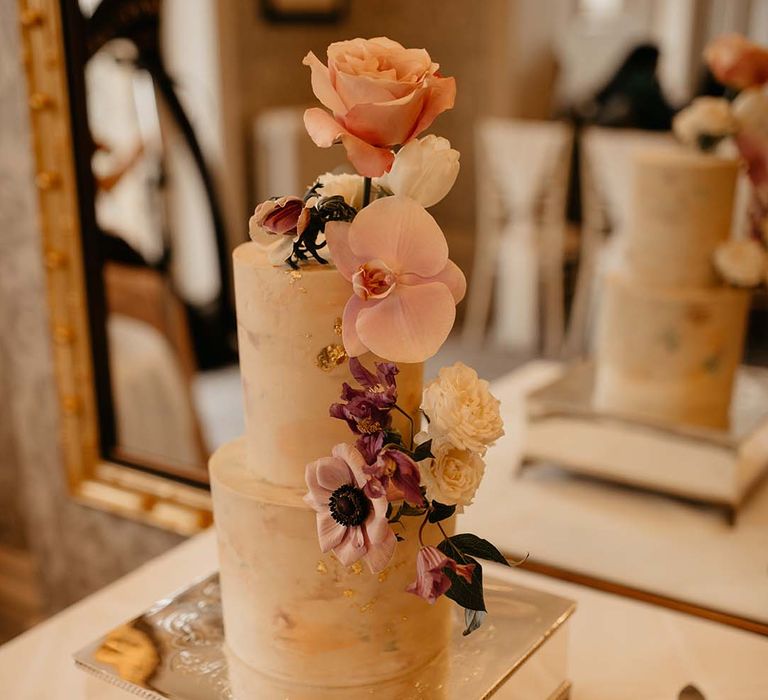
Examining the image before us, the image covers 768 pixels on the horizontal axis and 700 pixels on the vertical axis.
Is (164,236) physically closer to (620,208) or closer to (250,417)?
(620,208)

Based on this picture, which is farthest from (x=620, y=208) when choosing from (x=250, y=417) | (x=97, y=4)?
(x=97, y=4)

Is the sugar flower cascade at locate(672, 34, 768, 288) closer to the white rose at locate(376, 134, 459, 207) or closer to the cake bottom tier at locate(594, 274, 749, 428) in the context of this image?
the cake bottom tier at locate(594, 274, 749, 428)

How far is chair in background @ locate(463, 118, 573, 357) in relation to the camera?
3.91 ft

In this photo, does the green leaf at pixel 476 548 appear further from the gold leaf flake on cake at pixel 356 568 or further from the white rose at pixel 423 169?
the white rose at pixel 423 169

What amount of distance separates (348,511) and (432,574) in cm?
6

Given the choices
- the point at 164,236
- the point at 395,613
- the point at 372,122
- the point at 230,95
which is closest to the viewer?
the point at 372,122

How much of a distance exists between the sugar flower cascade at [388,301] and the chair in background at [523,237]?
63cm

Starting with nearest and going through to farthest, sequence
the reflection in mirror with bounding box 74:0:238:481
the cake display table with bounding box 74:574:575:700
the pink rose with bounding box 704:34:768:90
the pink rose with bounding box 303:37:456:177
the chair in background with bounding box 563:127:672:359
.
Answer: the pink rose with bounding box 303:37:456:177, the cake display table with bounding box 74:574:575:700, the pink rose with bounding box 704:34:768:90, the chair in background with bounding box 563:127:672:359, the reflection in mirror with bounding box 74:0:238:481

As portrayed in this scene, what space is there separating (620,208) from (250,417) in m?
0.58

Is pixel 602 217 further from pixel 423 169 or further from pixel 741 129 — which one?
pixel 423 169

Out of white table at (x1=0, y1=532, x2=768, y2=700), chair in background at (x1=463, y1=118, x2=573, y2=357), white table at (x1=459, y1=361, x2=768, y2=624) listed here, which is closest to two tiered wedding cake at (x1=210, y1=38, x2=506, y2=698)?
white table at (x1=0, y1=532, x2=768, y2=700)

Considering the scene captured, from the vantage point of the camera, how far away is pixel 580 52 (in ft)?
4.12

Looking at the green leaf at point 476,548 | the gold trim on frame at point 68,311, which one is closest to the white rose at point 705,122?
the green leaf at point 476,548

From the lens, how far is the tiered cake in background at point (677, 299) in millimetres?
934
